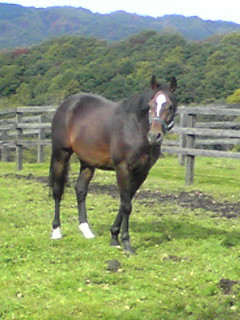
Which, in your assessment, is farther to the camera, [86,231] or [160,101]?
[86,231]

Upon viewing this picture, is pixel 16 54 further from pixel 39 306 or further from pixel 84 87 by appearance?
pixel 39 306

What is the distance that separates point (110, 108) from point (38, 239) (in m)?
1.88

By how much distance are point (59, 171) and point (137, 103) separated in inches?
63.3

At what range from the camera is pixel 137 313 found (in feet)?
16.3

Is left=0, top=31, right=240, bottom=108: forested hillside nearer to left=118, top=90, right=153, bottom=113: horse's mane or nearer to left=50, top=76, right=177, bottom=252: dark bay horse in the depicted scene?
left=50, top=76, right=177, bottom=252: dark bay horse

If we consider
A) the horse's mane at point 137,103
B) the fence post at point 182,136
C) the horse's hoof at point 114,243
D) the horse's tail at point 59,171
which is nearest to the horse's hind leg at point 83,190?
the horse's tail at point 59,171

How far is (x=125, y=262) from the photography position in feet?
20.8

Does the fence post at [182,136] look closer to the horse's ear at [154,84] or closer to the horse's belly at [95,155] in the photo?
the horse's belly at [95,155]

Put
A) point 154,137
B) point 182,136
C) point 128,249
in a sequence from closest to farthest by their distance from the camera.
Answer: point 154,137, point 128,249, point 182,136

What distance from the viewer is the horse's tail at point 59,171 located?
7.74 m

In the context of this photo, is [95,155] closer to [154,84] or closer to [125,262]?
[154,84]

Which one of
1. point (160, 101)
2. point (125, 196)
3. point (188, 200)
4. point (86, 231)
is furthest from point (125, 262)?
point (188, 200)

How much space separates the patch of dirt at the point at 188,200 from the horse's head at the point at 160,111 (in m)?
3.35

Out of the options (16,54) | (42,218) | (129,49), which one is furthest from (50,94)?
(42,218)
